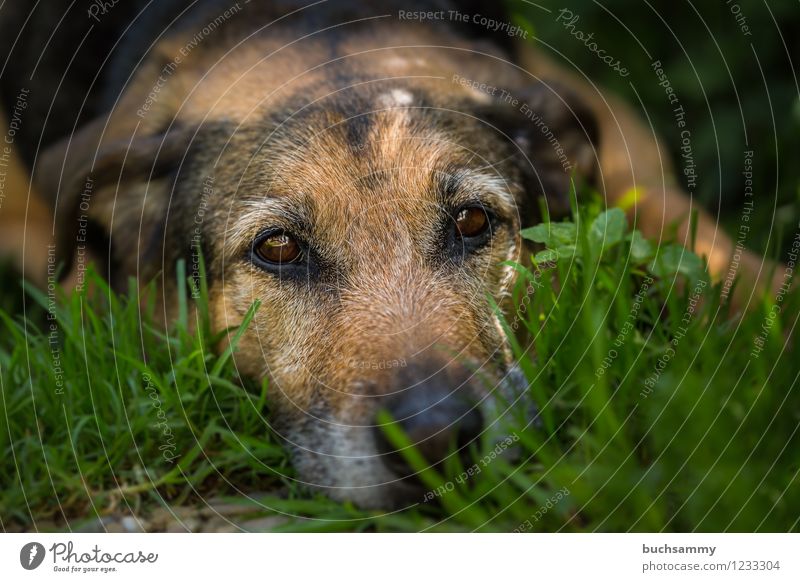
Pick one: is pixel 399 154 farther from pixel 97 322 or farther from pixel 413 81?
pixel 97 322

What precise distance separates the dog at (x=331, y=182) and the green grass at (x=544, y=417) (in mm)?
138

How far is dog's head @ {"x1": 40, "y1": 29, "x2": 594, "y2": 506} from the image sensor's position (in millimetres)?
2607

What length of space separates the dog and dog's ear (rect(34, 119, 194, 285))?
0.01 meters

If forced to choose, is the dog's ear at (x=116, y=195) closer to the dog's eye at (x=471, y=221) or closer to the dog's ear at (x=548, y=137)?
the dog's eye at (x=471, y=221)

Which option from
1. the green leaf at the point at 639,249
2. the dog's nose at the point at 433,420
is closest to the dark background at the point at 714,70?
the green leaf at the point at 639,249

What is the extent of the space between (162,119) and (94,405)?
151 cm

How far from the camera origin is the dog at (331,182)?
2680 mm

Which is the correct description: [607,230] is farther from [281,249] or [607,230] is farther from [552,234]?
[281,249]

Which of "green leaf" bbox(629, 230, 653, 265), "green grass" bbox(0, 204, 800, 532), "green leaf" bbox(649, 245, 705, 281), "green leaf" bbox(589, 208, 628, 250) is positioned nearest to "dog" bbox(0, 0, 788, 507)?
"green grass" bbox(0, 204, 800, 532)

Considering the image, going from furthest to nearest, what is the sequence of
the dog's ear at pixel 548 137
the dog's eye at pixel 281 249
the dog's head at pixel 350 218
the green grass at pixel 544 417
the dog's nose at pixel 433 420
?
the dog's ear at pixel 548 137 < the dog's eye at pixel 281 249 < the dog's head at pixel 350 218 < the dog's nose at pixel 433 420 < the green grass at pixel 544 417

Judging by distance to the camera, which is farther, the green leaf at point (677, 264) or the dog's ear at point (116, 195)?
the dog's ear at point (116, 195)

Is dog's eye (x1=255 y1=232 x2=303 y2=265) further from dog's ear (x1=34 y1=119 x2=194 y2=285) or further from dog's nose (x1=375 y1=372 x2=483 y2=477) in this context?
dog's nose (x1=375 y1=372 x2=483 y2=477)

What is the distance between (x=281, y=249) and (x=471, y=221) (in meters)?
0.78
